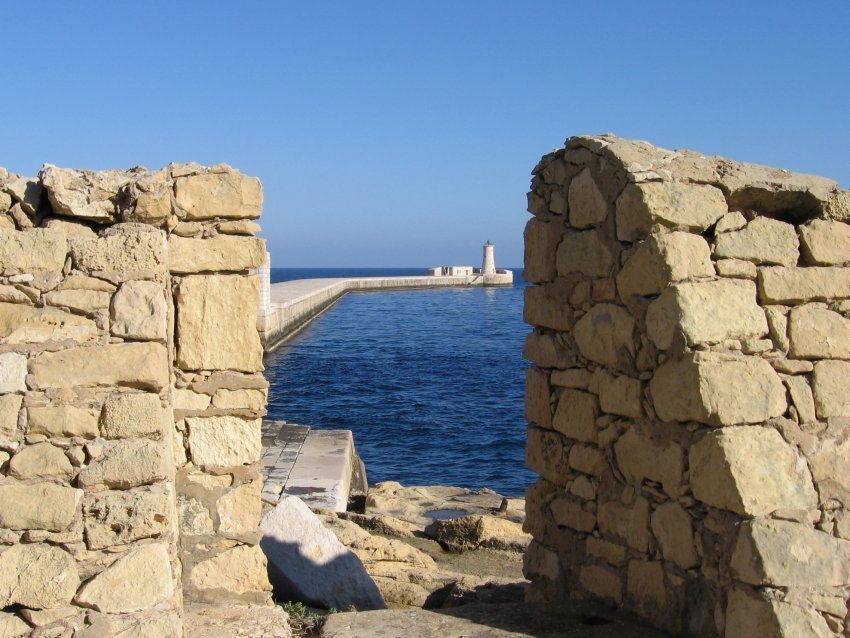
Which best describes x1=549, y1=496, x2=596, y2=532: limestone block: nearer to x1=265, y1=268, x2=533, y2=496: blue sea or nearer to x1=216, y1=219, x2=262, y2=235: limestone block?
x1=216, y1=219, x2=262, y2=235: limestone block

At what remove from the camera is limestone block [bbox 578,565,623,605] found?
4.28 meters

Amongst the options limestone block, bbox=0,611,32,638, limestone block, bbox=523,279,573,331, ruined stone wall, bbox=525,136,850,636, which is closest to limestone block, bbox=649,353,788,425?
ruined stone wall, bbox=525,136,850,636

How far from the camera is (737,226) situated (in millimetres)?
3941

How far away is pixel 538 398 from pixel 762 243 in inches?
60.9

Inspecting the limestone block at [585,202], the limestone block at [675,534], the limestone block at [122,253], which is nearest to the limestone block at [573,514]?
the limestone block at [675,534]

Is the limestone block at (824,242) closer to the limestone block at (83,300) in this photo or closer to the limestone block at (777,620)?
the limestone block at (777,620)

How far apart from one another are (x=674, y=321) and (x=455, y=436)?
45.5ft

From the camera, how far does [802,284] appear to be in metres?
3.90

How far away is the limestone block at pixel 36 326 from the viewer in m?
3.50

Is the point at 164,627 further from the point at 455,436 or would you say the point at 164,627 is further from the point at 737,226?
the point at 455,436

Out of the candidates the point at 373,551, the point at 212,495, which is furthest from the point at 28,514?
the point at 373,551

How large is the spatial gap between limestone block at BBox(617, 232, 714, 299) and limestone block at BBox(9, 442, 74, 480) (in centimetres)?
250

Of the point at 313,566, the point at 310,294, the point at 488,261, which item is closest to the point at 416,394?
the point at 313,566

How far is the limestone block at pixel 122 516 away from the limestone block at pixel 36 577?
0.43ft
